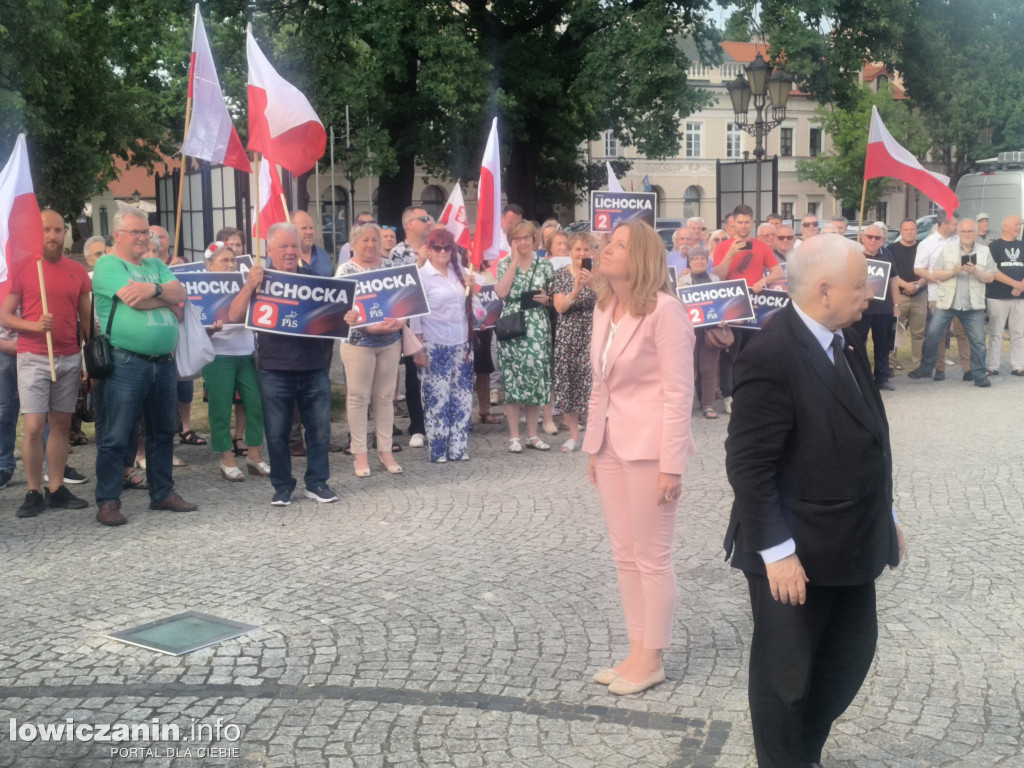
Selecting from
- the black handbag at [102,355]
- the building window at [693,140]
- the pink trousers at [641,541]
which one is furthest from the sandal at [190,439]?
the building window at [693,140]

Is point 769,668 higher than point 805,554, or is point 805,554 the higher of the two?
point 805,554

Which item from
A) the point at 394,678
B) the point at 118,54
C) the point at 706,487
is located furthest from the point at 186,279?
the point at 118,54

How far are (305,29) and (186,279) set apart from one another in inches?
730

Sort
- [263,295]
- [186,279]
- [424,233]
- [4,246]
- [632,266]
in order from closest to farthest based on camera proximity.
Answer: [632,266]
[4,246]
[263,295]
[186,279]
[424,233]

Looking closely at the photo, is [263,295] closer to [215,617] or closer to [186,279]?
[186,279]

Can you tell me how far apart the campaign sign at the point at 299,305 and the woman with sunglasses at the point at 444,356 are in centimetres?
137

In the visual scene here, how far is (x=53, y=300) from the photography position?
8273 mm

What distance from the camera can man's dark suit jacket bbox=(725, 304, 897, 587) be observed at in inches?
140

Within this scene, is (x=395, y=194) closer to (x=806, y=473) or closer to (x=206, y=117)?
(x=206, y=117)

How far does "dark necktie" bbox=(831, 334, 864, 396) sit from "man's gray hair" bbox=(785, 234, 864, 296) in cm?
19

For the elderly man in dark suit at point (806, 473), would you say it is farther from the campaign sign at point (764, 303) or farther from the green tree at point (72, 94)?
the green tree at point (72, 94)

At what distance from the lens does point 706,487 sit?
8.89m

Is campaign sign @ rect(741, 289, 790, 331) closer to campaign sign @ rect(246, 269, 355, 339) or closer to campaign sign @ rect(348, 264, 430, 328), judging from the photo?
campaign sign @ rect(348, 264, 430, 328)

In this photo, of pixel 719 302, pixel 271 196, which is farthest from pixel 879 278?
pixel 271 196
